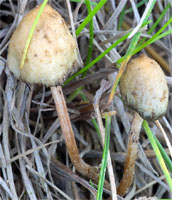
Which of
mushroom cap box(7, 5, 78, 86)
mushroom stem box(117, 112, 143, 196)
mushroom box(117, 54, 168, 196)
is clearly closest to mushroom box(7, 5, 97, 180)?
mushroom cap box(7, 5, 78, 86)

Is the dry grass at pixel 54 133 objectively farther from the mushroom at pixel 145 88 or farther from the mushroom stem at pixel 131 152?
the mushroom at pixel 145 88

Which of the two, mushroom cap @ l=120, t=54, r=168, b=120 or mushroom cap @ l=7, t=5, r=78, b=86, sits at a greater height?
mushroom cap @ l=7, t=5, r=78, b=86

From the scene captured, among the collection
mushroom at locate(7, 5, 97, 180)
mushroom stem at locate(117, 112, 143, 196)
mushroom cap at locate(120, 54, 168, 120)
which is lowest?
mushroom stem at locate(117, 112, 143, 196)

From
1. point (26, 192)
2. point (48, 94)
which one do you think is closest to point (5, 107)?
point (48, 94)

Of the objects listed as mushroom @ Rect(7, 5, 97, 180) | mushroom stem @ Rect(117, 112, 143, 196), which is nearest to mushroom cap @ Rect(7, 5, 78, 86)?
mushroom @ Rect(7, 5, 97, 180)

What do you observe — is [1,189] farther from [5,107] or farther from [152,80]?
[152,80]

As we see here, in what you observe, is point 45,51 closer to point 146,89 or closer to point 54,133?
point 146,89

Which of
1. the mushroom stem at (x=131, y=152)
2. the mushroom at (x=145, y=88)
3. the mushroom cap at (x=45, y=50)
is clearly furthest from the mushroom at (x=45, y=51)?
the mushroom stem at (x=131, y=152)

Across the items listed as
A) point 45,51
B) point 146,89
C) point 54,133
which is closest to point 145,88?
point 146,89

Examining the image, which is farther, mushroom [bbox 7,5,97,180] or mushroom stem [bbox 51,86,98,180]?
mushroom stem [bbox 51,86,98,180]

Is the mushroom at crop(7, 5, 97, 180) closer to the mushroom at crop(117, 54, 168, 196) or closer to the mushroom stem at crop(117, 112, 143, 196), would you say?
the mushroom at crop(117, 54, 168, 196)
